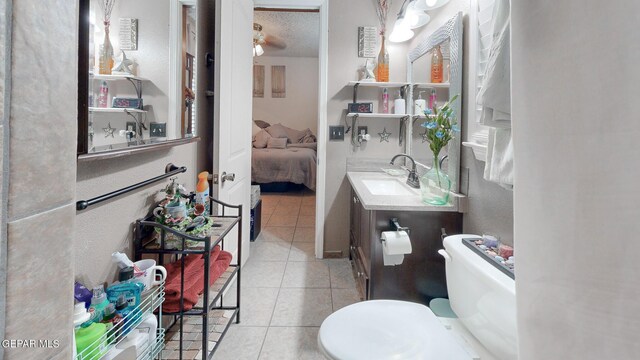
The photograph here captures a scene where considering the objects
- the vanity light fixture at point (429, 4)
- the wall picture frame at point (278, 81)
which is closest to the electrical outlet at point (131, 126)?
the vanity light fixture at point (429, 4)

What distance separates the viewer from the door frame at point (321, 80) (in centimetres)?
284

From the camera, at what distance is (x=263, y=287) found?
2.46m

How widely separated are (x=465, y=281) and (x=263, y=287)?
167 cm

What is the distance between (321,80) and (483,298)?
229cm

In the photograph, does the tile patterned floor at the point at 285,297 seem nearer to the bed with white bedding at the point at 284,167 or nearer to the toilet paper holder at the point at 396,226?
the toilet paper holder at the point at 396,226

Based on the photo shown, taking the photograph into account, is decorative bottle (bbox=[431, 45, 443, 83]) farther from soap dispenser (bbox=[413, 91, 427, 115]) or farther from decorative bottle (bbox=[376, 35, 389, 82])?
decorative bottle (bbox=[376, 35, 389, 82])

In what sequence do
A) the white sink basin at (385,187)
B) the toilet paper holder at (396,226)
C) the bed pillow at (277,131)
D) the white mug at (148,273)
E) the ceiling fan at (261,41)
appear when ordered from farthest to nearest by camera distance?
the bed pillow at (277,131) < the ceiling fan at (261,41) < the white sink basin at (385,187) < the toilet paper holder at (396,226) < the white mug at (148,273)

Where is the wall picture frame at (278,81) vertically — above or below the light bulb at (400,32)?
above

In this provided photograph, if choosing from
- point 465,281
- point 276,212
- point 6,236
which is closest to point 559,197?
point 6,236

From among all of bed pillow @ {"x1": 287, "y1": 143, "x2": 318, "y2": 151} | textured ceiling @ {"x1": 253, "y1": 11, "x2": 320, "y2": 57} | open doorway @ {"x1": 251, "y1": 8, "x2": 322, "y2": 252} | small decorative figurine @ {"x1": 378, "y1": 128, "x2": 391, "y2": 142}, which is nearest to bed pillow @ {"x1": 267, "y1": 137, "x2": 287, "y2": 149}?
open doorway @ {"x1": 251, "y1": 8, "x2": 322, "y2": 252}

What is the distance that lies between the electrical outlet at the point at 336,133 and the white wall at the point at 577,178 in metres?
2.53

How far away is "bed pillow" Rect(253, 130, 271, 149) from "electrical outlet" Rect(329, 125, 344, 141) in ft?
13.0

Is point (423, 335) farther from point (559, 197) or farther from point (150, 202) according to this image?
point (150, 202)

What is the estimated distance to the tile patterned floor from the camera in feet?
5.85
